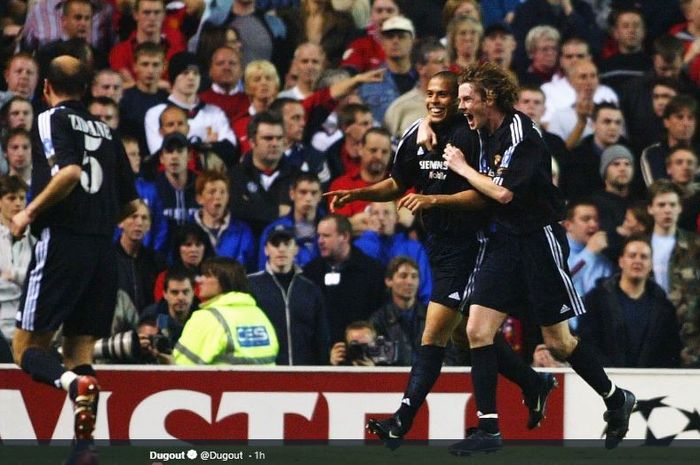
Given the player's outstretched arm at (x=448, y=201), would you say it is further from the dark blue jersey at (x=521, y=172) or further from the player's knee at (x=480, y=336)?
the player's knee at (x=480, y=336)

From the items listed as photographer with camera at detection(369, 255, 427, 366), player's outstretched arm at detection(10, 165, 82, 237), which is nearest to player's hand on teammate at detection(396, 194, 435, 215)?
player's outstretched arm at detection(10, 165, 82, 237)

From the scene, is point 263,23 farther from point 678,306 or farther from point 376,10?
point 678,306

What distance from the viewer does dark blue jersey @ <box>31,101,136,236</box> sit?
25.8ft

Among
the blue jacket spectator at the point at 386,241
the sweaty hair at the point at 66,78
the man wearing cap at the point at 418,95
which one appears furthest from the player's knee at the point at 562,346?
the man wearing cap at the point at 418,95

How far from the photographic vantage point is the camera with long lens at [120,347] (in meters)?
9.48

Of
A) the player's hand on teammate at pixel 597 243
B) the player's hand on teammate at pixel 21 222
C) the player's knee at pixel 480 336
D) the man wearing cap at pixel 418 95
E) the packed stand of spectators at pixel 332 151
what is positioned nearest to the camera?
the player's hand on teammate at pixel 21 222

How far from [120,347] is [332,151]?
3.43 m

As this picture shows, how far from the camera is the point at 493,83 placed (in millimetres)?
7918

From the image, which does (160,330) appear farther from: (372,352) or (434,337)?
(434,337)

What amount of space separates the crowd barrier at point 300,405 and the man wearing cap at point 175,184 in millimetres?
2275

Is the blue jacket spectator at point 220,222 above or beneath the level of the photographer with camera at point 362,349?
above

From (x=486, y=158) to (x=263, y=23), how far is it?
5.30 meters

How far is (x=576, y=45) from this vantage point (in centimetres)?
1300

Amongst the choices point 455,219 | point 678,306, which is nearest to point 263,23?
point 678,306
